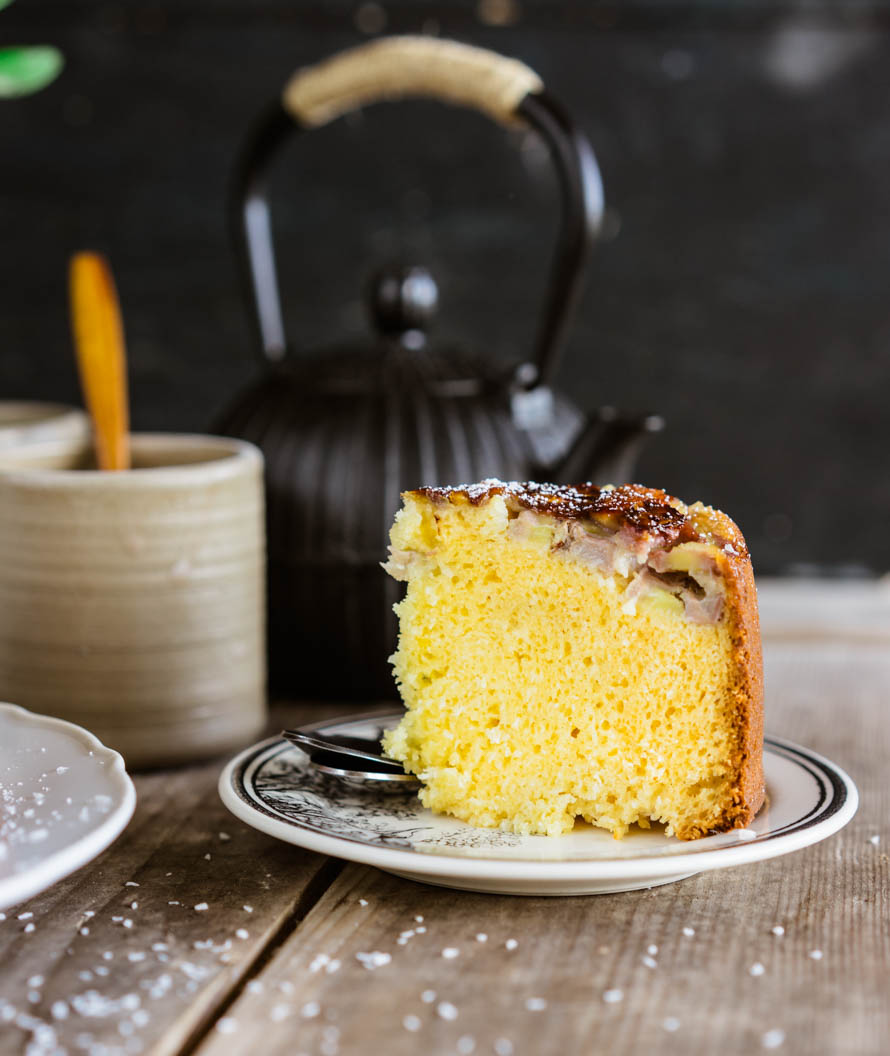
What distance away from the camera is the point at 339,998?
0.70 m

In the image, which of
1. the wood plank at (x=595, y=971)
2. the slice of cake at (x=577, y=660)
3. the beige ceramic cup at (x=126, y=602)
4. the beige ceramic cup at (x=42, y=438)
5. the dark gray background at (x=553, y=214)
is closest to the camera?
the wood plank at (x=595, y=971)

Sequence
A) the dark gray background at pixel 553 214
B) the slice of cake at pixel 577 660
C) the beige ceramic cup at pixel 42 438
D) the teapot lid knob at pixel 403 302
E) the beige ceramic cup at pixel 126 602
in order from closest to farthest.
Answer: the slice of cake at pixel 577 660 < the beige ceramic cup at pixel 126 602 < the beige ceramic cup at pixel 42 438 < the teapot lid knob at pixel 403 302 < the dark gray background at pixel 553 214

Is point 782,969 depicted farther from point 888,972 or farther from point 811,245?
point 811,245

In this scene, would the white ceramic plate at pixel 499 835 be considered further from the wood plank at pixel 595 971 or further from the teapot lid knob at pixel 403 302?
the teapot lid knob at pixel 403 302

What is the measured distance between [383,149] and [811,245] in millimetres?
613

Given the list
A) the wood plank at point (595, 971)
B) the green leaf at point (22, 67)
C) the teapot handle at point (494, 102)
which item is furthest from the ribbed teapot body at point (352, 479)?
the green leaf at point (22, 67)

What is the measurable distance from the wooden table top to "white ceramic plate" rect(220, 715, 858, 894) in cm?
3

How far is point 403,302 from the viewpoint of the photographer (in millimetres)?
1341

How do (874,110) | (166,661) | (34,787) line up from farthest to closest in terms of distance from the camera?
1. (874,110)
2. (166,661)
3. (34,787)

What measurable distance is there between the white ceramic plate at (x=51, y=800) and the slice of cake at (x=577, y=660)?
0.73 ft

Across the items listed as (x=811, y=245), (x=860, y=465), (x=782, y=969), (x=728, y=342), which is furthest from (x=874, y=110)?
(x=782, y=969)

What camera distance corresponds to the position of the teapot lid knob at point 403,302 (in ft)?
4.40

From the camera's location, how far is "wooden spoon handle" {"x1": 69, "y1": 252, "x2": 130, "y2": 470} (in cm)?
122

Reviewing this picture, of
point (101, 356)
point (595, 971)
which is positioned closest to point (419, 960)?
point (595, 971)
